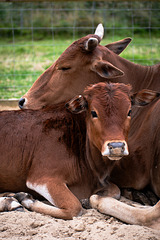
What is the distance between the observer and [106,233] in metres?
3.64

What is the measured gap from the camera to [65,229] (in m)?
3.74

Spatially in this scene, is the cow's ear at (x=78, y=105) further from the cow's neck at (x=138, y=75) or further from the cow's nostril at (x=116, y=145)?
the cow's neck at (x=138, y=75)

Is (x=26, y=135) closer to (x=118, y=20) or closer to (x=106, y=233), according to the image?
(x=106, y=233)

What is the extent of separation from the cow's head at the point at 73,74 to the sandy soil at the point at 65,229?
6.47 ft

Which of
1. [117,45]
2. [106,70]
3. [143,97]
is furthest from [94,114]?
[117,45]

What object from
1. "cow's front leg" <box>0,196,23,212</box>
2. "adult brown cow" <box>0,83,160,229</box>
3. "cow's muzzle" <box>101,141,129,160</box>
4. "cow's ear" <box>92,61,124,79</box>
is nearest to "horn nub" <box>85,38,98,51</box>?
"cow's ear" <box>92,61,124,79</box>

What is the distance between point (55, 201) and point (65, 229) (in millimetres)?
572

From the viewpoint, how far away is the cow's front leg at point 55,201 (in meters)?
4.14

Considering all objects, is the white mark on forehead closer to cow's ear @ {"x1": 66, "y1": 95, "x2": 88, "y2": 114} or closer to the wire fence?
cow's ear @ {"x1": 66, "y1": 95, "x2": 88, "y2": 114}

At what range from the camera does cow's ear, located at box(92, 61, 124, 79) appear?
16.7 ft

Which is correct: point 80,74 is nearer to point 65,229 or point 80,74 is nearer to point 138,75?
point 138,75

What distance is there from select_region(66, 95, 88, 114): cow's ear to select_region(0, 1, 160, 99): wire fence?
454 centimetres

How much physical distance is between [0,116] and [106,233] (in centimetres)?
214

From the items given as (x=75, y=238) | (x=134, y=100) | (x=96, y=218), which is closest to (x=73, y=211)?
(x=96, y=218)
